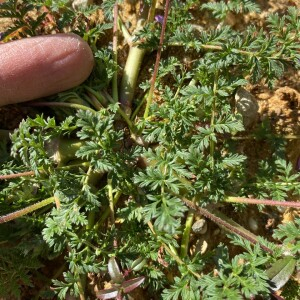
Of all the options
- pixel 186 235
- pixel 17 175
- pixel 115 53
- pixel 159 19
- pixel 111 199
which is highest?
pixel 159 19

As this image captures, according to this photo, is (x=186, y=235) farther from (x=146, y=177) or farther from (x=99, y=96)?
(x=99, y=96)

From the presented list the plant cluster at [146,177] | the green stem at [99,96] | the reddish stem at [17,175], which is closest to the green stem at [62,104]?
the plant cluster at [146,177]

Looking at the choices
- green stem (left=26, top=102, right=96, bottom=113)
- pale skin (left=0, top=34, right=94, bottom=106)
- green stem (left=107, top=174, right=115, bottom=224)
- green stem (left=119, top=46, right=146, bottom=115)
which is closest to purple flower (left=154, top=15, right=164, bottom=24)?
green stem (left=119, top=46, right=146, bottom=115)

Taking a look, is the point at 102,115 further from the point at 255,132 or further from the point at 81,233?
the point at 255,132

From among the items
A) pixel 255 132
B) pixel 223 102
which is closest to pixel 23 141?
pixel 223 102

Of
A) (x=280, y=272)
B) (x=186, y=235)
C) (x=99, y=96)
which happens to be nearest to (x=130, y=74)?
(x=99, y=96)

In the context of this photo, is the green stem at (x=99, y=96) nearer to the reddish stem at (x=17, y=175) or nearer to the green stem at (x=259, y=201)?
the reddish stem at (x=17, y=175)
